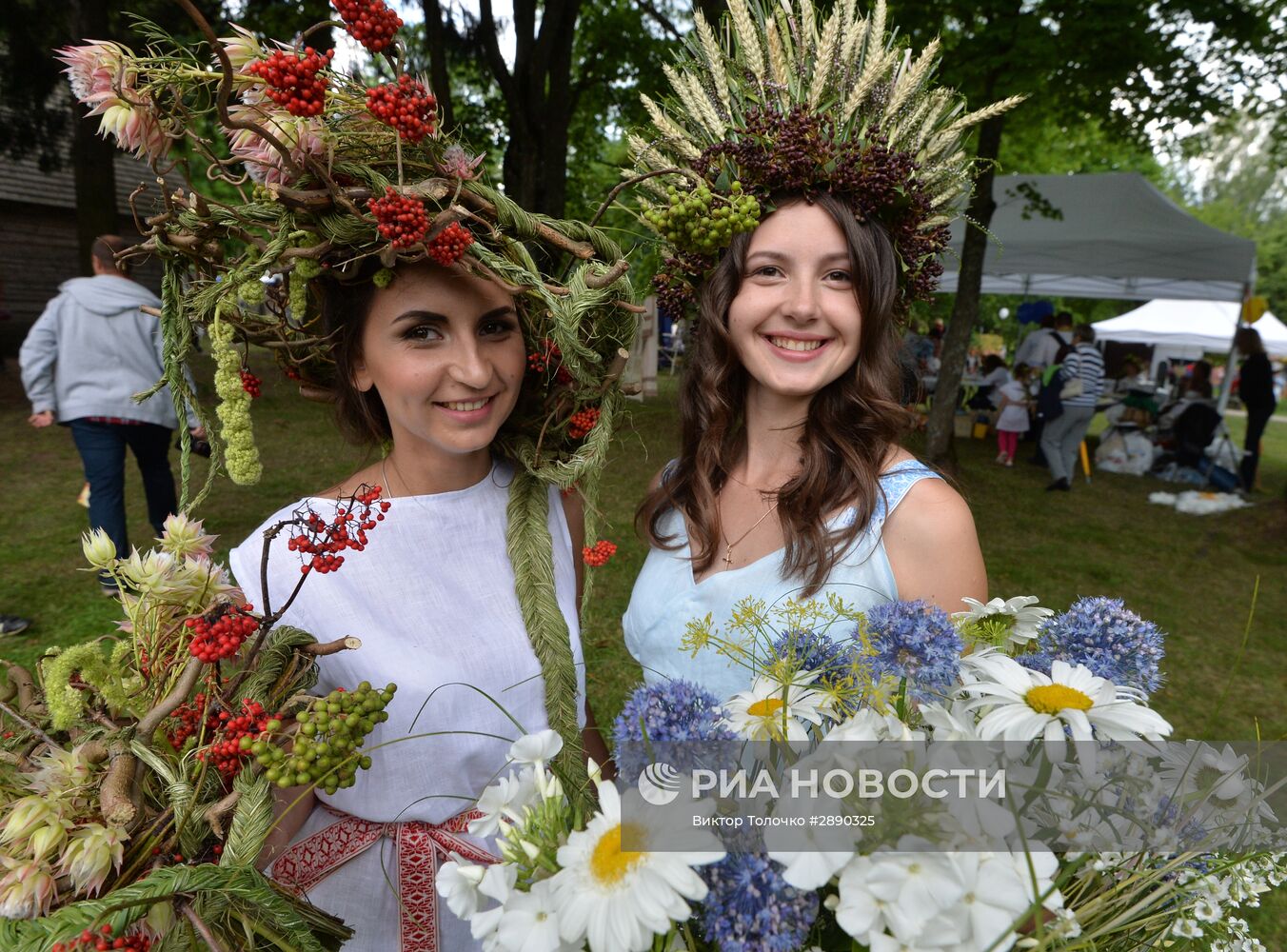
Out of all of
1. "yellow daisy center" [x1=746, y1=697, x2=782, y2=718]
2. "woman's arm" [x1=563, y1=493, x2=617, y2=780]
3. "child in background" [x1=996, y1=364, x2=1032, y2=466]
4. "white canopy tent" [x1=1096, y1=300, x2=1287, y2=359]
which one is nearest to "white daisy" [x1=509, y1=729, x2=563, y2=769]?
"yellow daisy center" [x1=746, y1=697, x2=782, y2=718]

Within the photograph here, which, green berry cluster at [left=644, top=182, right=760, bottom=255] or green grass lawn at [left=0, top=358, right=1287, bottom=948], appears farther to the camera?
green grass lawn at [left=0, top=358, right=1287, bottom=948]

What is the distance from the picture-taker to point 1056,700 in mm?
722

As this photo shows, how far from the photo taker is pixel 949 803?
665 millimetres

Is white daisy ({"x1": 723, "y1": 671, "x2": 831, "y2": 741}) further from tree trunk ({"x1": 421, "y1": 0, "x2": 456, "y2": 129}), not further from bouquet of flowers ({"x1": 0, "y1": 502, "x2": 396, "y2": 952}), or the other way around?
tree trunk ({"x1": 421, "y1": 0, "x2": 456, "y2": 129})

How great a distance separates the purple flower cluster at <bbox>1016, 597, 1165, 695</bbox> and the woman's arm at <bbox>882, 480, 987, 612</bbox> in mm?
739

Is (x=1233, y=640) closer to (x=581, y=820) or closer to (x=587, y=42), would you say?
(x=581, y=820)

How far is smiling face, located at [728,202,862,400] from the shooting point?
1751 mm

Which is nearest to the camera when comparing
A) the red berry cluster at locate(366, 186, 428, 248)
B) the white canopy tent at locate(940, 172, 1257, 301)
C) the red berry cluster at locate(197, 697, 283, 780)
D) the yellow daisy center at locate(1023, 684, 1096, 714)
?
the yellow daisy center at locate(1023, 684, 1096, 714)

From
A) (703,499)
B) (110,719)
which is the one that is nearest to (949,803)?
(110,719)

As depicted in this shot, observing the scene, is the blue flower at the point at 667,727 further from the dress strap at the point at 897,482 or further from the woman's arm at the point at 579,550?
the woman's arm at the point at 579,550

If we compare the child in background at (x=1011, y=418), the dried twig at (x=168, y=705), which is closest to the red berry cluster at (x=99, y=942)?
the dried twig at (x=168, y=705)

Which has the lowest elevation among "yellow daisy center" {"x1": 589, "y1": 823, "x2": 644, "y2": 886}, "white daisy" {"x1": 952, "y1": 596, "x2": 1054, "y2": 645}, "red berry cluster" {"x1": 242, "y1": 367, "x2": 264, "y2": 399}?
"yellow daisy center" {"x1": 589, "y1": 823, "x2": 644, "y2": 886}

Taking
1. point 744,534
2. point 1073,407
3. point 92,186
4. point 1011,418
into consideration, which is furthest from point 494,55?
point 744,534

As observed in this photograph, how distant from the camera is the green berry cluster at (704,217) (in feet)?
5.16
